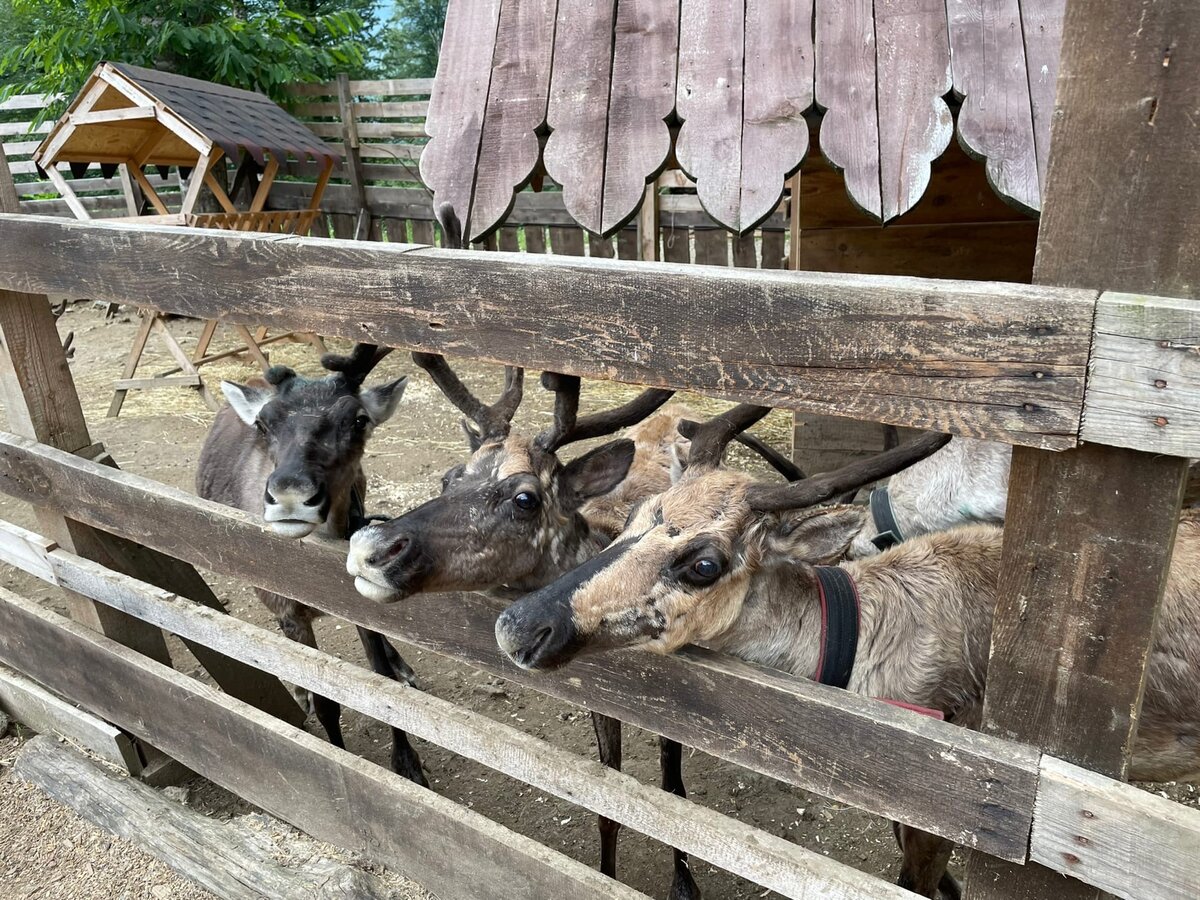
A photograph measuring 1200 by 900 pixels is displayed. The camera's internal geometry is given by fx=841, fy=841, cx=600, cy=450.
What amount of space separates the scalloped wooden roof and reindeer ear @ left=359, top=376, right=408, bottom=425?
4.74 ft

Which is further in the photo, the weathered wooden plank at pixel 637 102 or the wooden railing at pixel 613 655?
the weathered wooden plank at pixel 637 102

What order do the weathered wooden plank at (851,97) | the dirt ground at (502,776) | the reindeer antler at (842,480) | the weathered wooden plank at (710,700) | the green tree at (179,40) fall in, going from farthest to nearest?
the green tree at (179,40) → the dirt ground at (502,776) → the weathered wooden plank at (851,97) → the reindeer antler at (842,480) → the weathered wooden plank at (710,700)

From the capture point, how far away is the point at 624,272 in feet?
5.61

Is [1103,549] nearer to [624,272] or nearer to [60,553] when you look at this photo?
[624,272]

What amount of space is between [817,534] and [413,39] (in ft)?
66.5

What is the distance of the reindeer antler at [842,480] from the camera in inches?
80.5

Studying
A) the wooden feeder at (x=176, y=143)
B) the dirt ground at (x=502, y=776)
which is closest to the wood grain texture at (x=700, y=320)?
the dirt ground at (x=502, y=776)

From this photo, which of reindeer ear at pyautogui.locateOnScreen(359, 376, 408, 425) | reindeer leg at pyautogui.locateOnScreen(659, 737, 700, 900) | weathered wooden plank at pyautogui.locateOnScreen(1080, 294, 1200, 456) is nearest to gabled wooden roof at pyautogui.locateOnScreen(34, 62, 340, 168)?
reindeer ear at pyautogui.locateOnScreen(359, 376, 408, 425)

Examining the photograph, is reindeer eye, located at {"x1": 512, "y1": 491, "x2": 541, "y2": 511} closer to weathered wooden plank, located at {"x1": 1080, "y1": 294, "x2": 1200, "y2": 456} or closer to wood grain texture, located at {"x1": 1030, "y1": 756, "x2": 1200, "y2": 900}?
wood grain texture, located at {"x1": 1030, "y1": 756, "x2": 1200, "y2": 900}

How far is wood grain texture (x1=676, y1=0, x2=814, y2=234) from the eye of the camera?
2162 millimetres

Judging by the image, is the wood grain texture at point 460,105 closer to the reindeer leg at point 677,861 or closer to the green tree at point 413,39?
the reindeer leg at point 677,861

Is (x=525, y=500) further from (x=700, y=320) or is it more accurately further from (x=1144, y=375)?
(x=1144, y=375)

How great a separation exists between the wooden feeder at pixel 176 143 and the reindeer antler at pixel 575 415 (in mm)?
5868

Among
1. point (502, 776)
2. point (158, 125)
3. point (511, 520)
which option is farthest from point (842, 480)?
point (158, 125)
